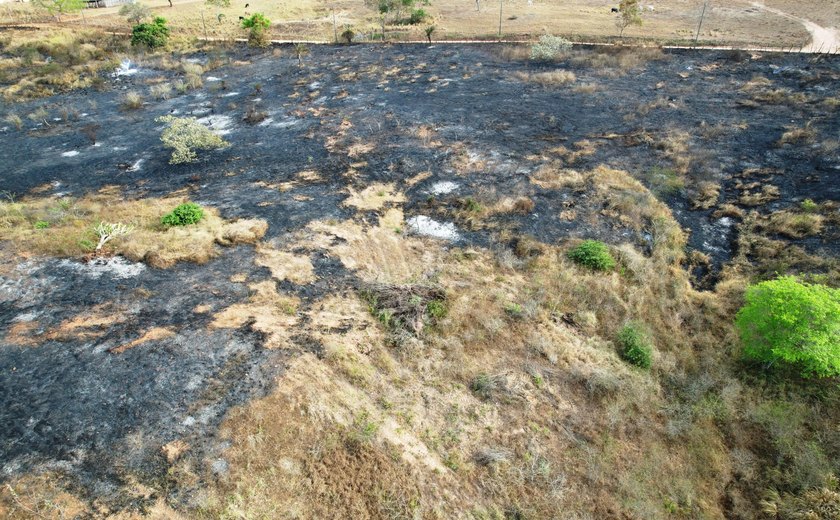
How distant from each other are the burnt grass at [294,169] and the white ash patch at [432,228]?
18.1 inches

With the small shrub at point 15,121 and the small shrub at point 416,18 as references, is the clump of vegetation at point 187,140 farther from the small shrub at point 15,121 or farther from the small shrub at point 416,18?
the small shrub at point 416,18

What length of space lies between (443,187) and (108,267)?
13252 millimetres

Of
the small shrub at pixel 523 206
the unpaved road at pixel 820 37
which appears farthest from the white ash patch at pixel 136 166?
the unpaved road at pixel 820 37

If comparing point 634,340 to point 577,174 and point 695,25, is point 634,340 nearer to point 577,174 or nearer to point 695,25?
point 577,174

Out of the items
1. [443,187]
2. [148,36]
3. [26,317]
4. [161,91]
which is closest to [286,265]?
[26,317]

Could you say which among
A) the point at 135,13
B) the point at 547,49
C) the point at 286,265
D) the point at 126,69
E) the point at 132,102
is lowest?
the point at 286,265

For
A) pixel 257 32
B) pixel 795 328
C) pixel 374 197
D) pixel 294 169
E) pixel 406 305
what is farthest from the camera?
pixel 257 32

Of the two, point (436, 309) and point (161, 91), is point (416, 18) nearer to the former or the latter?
point (161, 91)

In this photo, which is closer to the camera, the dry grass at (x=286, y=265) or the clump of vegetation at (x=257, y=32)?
the dry grass at (x=286, y=265)

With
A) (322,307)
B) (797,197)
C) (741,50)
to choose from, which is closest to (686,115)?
(797,197)

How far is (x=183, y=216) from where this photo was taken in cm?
1644

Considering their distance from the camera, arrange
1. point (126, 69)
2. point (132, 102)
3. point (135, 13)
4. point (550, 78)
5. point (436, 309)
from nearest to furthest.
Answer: point (436, 309) < point (132, 102) < point (550, 78) < point (126, 69) < point (135, 13)

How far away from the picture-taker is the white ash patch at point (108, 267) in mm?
13316

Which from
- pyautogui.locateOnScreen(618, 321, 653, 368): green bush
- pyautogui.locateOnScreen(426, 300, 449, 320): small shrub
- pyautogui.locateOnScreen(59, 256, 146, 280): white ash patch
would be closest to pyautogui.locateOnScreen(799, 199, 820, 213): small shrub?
pyautogui.locateOnScreen(618, 321, 653, 368): green bush
